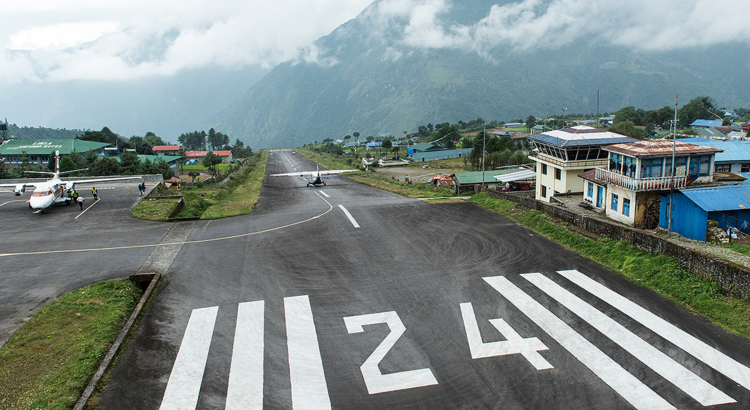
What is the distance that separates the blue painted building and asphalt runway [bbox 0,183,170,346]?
104 feet

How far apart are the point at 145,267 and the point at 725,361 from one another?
25.8 metres

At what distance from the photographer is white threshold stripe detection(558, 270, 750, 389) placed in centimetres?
1309

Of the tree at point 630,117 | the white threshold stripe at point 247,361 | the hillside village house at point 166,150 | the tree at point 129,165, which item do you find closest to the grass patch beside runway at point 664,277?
the white threshold stripe at point 247,361

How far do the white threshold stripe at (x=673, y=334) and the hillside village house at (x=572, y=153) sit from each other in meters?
25.9

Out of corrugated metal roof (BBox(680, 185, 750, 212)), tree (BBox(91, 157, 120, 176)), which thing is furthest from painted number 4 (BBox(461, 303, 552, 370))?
tree (BBox(91, 157, 120, 176))

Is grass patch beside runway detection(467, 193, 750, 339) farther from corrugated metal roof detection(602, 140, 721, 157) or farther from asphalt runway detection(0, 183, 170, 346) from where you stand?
asphalt runway detection(0, 183, 170, 346)

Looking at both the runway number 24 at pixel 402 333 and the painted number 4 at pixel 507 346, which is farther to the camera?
the painted number 4 at pixel 507 346

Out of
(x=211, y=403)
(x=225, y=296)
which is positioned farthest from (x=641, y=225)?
(x=211, y=403)

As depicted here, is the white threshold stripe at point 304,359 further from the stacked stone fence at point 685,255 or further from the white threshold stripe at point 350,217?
the stacked stone fence at point 685,255

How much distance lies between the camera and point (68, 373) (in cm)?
1348

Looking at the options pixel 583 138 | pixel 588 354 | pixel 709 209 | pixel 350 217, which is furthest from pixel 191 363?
pixel 583 138

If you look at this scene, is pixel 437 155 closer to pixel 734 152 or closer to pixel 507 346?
pixel 734 152

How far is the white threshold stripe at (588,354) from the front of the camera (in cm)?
1216

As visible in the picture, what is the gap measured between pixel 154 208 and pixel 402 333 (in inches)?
1264
